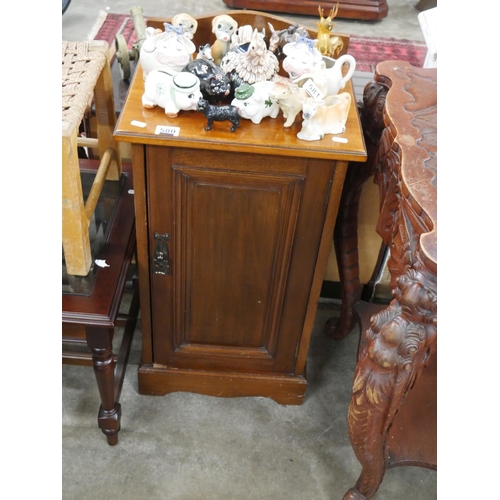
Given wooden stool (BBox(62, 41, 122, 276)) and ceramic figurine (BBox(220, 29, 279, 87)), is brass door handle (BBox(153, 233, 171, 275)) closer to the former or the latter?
wooden stool (BBox(62, 41, 122, 276))

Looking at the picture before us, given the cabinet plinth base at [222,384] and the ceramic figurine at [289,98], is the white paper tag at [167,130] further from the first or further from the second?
the cabinet plinth base at [222,384]

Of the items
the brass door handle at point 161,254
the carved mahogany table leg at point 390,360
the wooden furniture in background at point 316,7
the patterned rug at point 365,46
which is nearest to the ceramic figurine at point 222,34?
the brass door handle at point 161,254

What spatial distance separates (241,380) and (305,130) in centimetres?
82

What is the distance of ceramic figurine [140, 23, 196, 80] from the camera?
3.67 feet

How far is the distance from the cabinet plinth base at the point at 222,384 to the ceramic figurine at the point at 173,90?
0.80 metres

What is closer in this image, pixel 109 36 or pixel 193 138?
pixel 193 138

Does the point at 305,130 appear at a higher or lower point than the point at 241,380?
higher

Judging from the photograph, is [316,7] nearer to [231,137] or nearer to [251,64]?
[251,64]

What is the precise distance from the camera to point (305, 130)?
109 cm

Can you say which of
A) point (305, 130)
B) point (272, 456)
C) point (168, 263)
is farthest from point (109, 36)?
point (272, 456)

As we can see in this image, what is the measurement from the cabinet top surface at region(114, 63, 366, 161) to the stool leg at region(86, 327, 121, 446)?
1.51ft

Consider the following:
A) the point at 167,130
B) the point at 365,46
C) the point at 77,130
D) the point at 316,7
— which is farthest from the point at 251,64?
the point at 316,7

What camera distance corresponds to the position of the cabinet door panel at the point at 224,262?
3.83 ft

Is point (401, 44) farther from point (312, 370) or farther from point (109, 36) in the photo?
point (312, 370)
